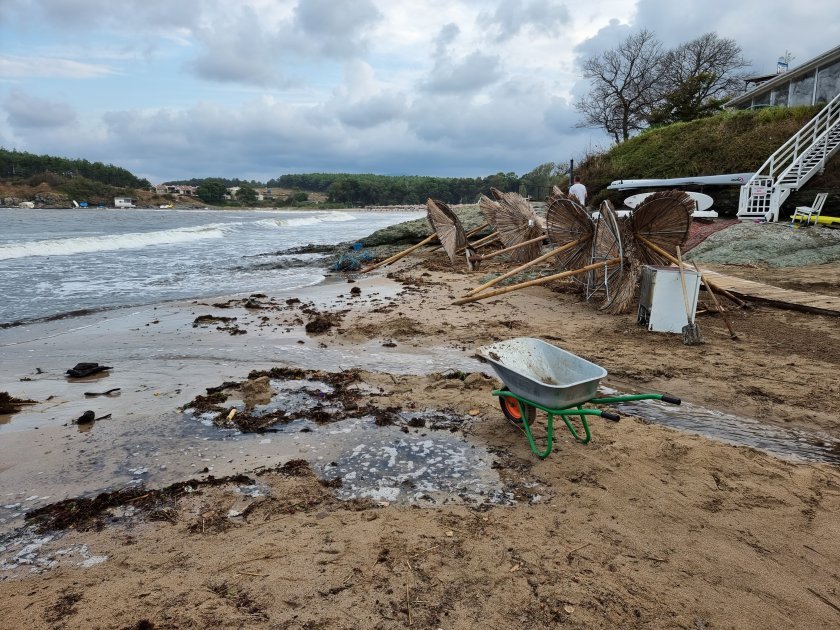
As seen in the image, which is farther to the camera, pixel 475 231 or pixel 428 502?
pixel 475 231

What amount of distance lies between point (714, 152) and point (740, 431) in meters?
21.9

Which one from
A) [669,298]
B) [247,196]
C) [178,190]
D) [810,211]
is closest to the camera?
[669,298]

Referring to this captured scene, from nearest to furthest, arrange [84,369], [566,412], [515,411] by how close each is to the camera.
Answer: [566,412]
[515,411]
[84,369]

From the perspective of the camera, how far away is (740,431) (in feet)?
14.7

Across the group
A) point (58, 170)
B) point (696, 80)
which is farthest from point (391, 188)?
point (696, 80)

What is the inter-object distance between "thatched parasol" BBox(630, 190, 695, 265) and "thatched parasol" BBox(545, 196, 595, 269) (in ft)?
3.36

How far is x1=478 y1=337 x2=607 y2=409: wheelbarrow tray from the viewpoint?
382 cm

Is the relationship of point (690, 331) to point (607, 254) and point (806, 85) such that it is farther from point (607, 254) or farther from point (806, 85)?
point (806, 85)

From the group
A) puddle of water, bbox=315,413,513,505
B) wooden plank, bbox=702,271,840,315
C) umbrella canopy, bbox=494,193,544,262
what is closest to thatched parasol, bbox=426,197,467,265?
umbrella canopy, bbox=494,193,544,262

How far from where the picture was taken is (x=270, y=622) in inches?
95.2

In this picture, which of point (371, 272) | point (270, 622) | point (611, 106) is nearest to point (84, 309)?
point (371, 272)

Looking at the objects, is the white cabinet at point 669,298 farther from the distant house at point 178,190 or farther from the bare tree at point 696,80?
the distant house at point 178,190

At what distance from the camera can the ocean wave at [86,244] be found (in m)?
22.2

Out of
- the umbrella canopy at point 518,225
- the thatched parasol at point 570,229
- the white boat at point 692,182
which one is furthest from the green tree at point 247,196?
the thatched parasol at point 570,229
